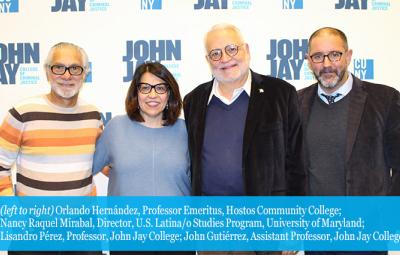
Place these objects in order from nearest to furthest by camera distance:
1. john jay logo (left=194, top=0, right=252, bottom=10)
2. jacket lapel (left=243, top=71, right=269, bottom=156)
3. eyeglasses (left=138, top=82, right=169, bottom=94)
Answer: jacket lapel (left=243, top=71, right=269, bottom=156) → eyeglasses (left=138, top=82, right=169, bottom=94) → john jay logo (left=194, top=0, right=252, bottom=10)

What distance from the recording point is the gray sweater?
2041 millimetres

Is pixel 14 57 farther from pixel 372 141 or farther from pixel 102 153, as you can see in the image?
pixel 372 141

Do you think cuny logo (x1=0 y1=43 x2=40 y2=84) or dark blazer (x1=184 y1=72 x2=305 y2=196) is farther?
cuny logo (x1=0 y1=43 x2=40 y2=84)

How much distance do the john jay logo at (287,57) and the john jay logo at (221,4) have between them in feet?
1.15

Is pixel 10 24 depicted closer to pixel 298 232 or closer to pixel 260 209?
pixel 260 209

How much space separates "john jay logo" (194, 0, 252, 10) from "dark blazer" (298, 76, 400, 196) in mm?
Answer: 1222

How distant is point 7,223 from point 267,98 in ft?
5.39

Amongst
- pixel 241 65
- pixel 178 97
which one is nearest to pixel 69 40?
pixel 178 97

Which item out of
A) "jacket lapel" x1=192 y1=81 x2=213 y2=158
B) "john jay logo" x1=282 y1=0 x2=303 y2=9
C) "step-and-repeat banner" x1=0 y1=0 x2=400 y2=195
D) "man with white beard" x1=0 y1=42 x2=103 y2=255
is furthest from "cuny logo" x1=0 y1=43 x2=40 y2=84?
"john jay logo" x1=282 y1=0 x2=303 y2=9

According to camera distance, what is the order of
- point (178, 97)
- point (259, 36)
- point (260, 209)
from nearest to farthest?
point (260, 209) → point (178, 97) → point (259, 36)

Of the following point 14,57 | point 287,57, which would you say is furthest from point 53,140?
point 287,57

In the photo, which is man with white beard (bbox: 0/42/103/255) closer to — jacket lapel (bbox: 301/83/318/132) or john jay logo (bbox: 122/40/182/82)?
john jay logo (bbox: 122/40/182/82)

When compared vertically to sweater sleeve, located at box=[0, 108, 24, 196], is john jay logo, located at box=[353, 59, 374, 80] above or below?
above

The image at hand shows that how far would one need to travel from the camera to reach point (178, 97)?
85.7 inches
